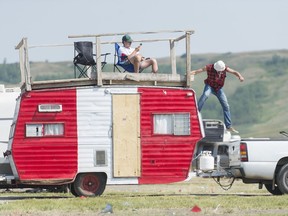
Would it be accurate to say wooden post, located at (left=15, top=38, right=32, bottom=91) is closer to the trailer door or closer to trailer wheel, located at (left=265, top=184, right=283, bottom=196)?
the trailer door

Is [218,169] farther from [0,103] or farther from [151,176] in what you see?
[0,103]

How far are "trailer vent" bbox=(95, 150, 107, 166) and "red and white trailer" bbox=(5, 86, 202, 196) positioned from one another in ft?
0.07

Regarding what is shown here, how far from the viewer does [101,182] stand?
82.2 ft

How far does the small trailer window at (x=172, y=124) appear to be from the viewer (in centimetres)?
2516

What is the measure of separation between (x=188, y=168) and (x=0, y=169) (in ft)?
14.3

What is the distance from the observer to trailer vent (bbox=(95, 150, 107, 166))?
2480 centimetres

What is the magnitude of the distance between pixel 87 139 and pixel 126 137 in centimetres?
89

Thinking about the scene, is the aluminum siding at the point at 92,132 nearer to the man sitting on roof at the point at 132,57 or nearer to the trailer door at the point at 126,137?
the trailer door at the point at 126,137

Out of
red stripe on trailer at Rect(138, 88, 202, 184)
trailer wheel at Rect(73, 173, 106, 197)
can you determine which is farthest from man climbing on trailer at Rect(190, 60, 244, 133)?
trailer wheel at Rect(73, 173, 106, 197)

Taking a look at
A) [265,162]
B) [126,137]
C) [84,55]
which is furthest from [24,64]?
[265,162]

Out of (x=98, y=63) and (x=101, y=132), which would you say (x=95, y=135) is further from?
(x=98, y=63)

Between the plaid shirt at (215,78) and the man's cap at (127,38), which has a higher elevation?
the man's cap at (127,38)

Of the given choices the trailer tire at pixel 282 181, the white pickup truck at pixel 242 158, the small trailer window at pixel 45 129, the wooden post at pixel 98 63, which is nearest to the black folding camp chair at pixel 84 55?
the wooden post at pixel 98 63

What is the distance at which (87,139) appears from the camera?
24.8m
